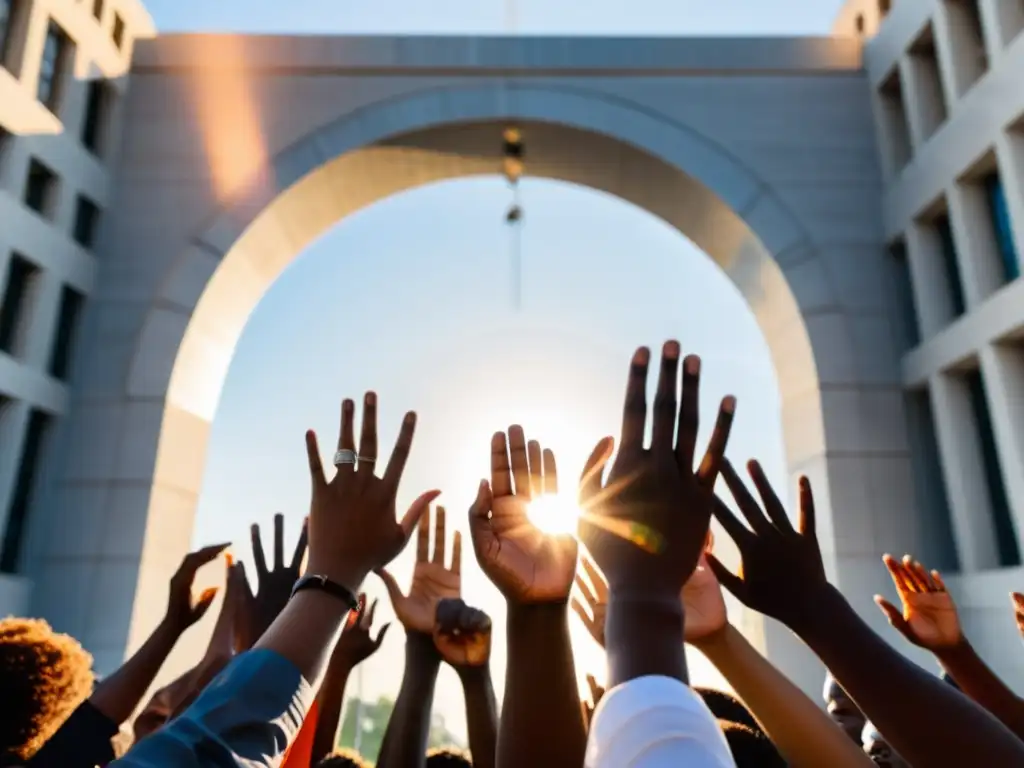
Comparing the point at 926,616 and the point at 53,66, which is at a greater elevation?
the point at 53,66

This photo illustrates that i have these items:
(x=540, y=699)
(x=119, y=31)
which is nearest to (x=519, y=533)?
(x=540, y=699)

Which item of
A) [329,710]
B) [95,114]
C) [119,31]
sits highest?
[119,31]

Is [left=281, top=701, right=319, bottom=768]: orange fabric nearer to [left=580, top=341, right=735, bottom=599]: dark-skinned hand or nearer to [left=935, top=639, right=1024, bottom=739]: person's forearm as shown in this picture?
[left=580, top=341, right=735, bottom=599]: dark-skinned hand

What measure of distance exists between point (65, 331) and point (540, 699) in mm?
13799

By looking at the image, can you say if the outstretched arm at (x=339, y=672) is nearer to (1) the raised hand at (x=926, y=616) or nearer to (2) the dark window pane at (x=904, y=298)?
(1) the raised hand at (x=926, y=616)

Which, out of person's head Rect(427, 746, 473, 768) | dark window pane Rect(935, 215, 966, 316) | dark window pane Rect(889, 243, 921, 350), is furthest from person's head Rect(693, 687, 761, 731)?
dark window pane Rect(935, 215, 966, 316)

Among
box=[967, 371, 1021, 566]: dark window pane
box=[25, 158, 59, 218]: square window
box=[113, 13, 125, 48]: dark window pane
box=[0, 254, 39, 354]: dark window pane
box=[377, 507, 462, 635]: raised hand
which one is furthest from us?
box=[113, 13, 125, 48]: dark window pane

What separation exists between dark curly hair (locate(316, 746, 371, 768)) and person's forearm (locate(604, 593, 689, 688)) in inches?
74.2

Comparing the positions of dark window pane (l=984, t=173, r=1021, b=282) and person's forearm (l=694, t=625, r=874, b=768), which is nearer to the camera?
person's forearm (l=694, t=625, r=874, b=768)

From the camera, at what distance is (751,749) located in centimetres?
203

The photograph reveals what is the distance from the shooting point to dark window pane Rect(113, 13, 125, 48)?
13883mm

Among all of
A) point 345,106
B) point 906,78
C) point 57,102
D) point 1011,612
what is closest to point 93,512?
point 57,102

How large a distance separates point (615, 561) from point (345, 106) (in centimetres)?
1383

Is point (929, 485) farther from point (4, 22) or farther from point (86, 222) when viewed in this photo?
point (4, 22)
